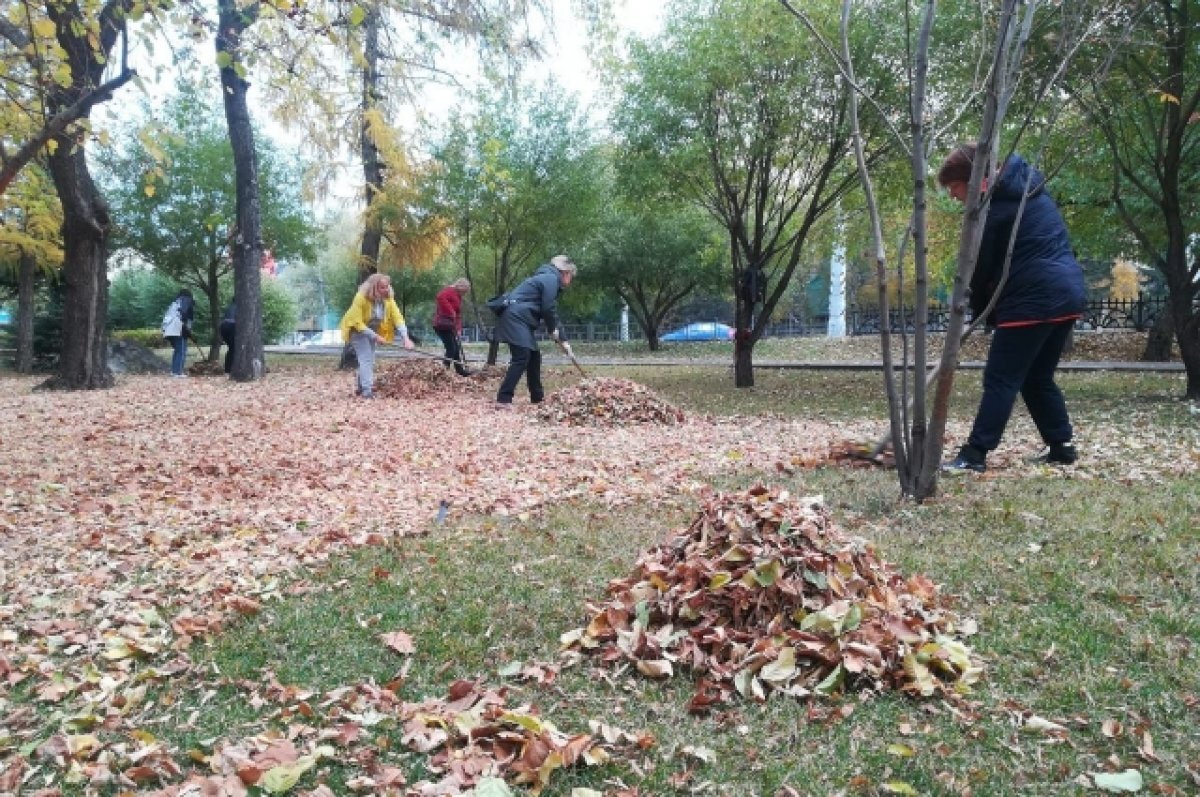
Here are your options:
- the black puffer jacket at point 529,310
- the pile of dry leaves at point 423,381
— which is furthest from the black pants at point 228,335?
the black puffer jacket at point 529,310

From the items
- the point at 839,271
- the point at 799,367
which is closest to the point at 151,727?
the point at 799,367

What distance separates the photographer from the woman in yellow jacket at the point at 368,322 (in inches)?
416

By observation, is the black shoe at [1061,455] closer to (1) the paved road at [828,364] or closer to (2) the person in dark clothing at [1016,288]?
(2) the person in dark clothing at [1016,288]

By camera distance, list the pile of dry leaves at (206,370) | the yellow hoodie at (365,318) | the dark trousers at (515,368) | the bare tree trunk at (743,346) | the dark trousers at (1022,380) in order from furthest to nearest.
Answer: the pile of dry leaves at (206,370) < the bare tree trunk at (743,346) < the yellow hoodie at (365,318) < the dark trousers at (515,368) < the dark trousers at (1022,380)

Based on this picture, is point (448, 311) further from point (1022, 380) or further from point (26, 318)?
point (26, 318)

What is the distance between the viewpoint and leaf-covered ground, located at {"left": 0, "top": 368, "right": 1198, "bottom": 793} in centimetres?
226

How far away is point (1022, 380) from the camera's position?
4406mm

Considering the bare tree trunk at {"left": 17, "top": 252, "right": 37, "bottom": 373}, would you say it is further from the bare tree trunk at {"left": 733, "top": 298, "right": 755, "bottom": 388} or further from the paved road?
the bare tree trunk at {"left": 733, "top": 298, "right": 755, "bottom": 388}

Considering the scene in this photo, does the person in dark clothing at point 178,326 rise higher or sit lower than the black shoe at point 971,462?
higher

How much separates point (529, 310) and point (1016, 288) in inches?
220

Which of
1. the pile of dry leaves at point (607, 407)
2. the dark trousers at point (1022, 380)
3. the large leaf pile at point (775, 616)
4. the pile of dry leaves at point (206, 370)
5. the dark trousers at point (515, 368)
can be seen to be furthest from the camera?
the pile of dry leaves at point (206, 370)

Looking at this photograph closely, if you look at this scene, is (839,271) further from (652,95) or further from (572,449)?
(572,449)

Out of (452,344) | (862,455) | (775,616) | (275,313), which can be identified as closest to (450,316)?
(452,344)

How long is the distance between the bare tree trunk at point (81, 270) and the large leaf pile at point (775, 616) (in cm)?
1125
